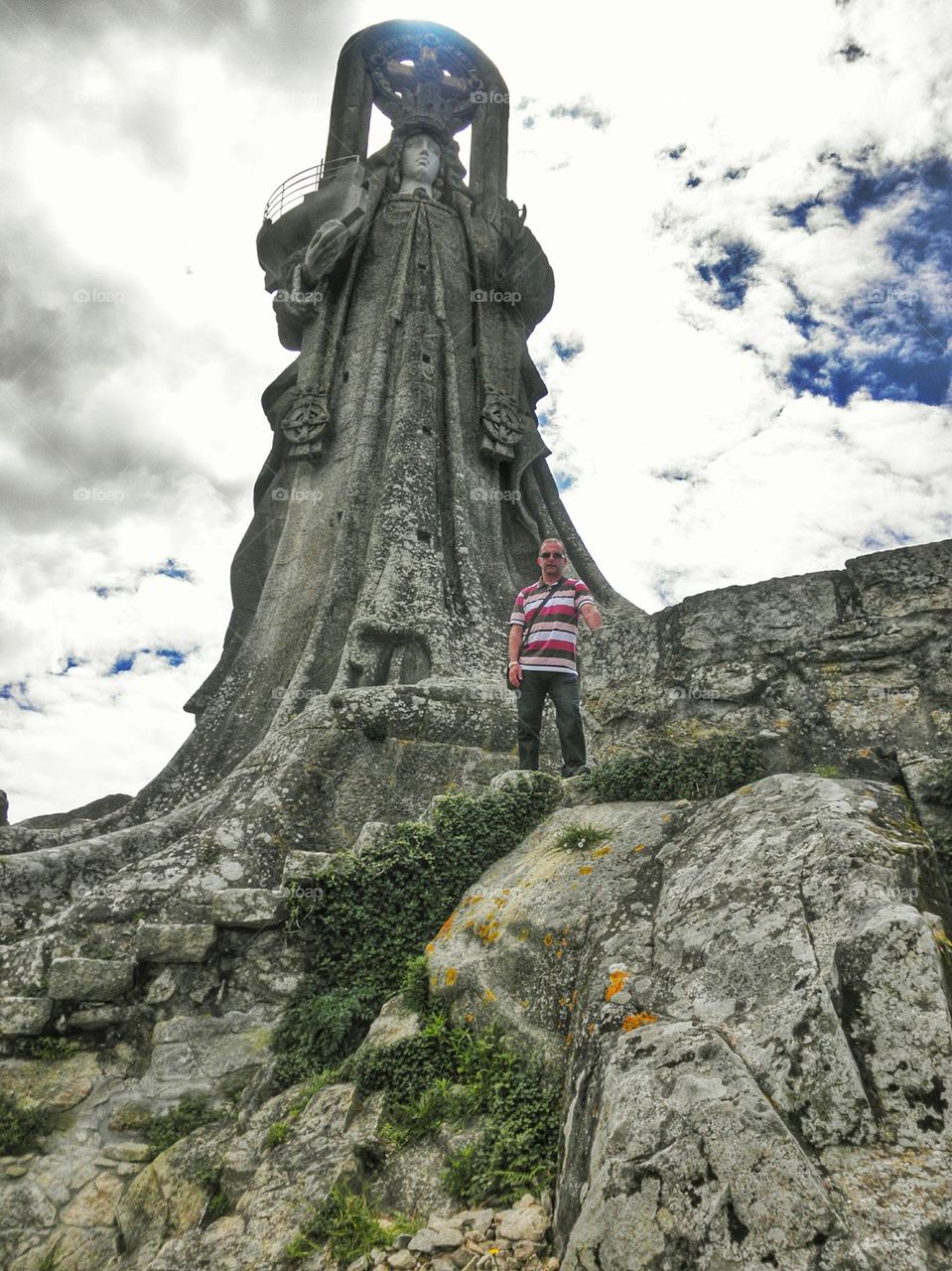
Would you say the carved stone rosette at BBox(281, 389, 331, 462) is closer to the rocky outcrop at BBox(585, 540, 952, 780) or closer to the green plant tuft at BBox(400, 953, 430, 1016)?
the rocky outcrop at BBox(585, 540, 952, 780)

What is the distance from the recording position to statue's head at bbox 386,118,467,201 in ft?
53.8

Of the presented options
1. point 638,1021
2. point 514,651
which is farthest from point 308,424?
point 638,1021

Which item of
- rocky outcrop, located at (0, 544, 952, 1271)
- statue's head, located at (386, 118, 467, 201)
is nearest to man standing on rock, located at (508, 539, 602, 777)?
rocky outcrop, located at (0, 544, 952, 1271)

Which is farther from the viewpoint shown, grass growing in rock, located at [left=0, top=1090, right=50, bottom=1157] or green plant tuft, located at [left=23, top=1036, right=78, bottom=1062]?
green plant tuft, located at [left=23, top=1036, right=78, bottom=1062]

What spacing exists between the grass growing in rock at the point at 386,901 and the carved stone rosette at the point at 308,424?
8021mm

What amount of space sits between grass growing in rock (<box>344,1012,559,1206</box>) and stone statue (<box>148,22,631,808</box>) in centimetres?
509

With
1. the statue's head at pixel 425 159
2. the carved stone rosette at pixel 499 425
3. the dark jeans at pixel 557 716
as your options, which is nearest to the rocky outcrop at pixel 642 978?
the dark jeans at pixel 557 716

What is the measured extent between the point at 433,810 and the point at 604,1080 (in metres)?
3.23

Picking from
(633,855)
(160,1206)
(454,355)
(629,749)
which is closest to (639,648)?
(629,749)

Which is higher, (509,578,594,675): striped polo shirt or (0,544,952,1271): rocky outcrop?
(509,578,594,675): striped polo shirt

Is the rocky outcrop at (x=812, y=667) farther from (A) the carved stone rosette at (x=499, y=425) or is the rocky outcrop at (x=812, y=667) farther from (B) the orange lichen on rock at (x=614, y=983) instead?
(A) the carved stone rosette at (x=499, y=425)

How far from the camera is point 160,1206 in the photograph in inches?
169

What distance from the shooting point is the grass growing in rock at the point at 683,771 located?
5.04m

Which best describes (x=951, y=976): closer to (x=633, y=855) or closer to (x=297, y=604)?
(x=633, y=855)
